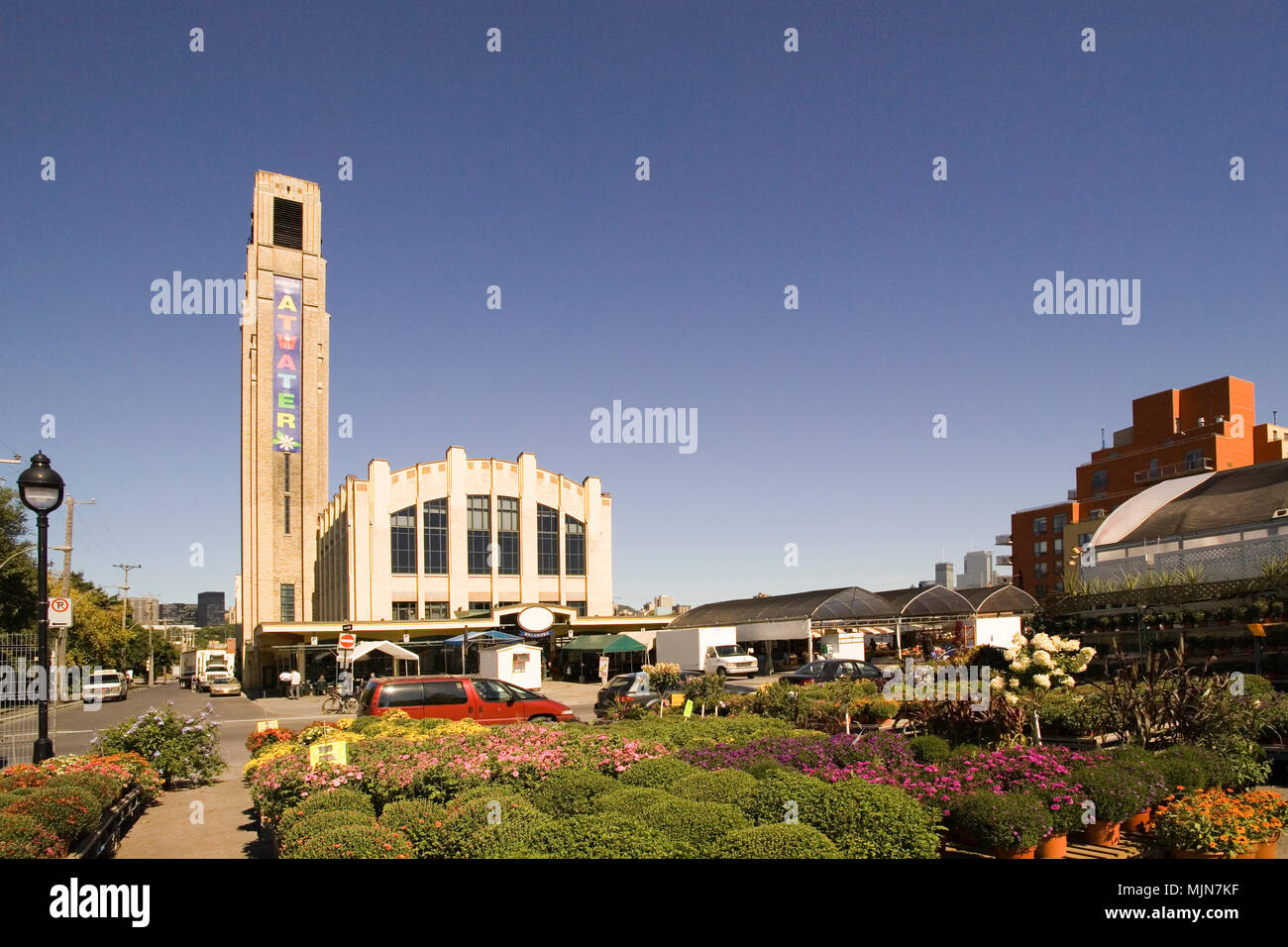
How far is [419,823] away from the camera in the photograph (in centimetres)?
642

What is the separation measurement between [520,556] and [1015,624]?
31.4 metres

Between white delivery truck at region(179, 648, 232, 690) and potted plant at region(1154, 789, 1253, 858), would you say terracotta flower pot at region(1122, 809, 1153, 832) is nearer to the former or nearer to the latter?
potted plant at region(1154, 789, 1253, 858)

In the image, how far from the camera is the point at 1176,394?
71625mm

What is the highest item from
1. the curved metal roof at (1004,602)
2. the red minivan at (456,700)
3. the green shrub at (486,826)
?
the green shrub at (486,826)

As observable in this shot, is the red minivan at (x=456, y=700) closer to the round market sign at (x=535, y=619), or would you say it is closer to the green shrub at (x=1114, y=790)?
the green shrub at (x=1114, y=790)

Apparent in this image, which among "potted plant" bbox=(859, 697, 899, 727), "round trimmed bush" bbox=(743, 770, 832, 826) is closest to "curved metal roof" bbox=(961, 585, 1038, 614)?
"potted plant" bbox=(859, 697, 899, 727)

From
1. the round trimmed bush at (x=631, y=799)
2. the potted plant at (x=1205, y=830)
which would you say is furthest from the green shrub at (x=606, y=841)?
the potted plant at (x=1205, y=830)

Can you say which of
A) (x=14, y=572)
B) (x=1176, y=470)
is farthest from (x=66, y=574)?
(x=1176, y=470)

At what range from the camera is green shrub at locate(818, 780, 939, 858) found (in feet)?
20.0

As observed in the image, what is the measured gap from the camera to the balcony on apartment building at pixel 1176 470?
216 feet

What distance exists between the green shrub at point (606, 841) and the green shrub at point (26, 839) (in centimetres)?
398

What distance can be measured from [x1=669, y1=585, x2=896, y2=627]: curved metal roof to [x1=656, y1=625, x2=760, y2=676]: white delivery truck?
3.18 meters

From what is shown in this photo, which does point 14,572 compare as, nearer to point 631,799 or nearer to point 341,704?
point 341,704

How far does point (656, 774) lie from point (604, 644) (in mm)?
36022
